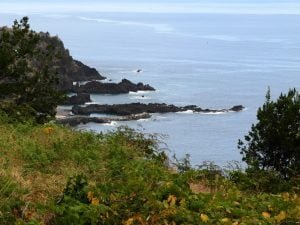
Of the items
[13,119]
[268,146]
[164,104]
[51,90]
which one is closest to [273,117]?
[268,146]

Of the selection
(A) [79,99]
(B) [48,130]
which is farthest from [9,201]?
(A) [79,99]

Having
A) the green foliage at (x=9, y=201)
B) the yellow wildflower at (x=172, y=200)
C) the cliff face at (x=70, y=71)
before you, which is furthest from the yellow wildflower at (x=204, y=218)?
the cliff face at (x=70, y=71)

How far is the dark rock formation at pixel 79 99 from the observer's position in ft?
234

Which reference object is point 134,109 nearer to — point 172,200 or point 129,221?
point 172,200

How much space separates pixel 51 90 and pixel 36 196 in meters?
19.7

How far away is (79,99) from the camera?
2852 inches

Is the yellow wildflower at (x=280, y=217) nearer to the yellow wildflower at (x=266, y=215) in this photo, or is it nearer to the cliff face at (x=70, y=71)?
the yellow wildflower at (x=266, y=215)

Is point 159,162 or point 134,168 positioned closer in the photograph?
point 134,168

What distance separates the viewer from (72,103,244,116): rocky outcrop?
6657cm

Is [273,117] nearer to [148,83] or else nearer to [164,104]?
[164,104]

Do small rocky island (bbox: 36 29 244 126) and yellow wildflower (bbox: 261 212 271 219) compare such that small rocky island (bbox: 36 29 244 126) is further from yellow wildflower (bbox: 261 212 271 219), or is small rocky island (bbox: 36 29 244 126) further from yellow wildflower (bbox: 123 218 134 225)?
yellow wildflower (bbox: 123 218 134 225)

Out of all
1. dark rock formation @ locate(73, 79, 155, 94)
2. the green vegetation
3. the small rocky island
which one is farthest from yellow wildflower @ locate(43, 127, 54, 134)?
dark rock formation @ locate(73, 79, 155, 94)

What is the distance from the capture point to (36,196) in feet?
20.1

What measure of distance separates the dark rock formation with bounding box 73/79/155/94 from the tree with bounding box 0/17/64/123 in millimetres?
54556
